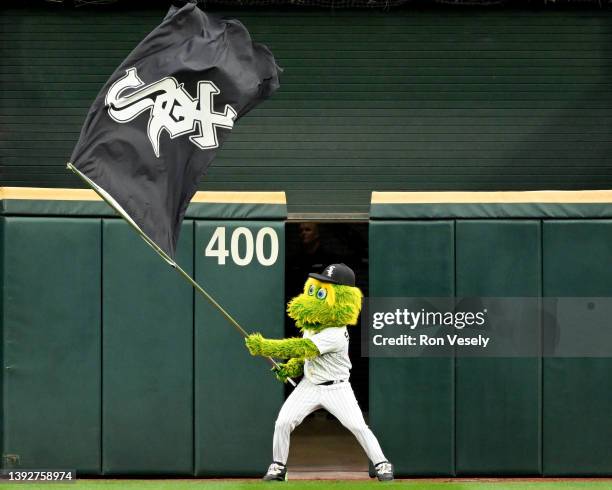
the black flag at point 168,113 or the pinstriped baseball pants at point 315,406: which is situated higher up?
the black flag at point 168,113

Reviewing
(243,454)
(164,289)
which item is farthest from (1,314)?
(243,454)

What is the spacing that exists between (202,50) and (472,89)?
4.15 m

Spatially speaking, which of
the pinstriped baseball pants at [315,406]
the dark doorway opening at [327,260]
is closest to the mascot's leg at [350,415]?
the pinstriped baseball pants at [315,406]

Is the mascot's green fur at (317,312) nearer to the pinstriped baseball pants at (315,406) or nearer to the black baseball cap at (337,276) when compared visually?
the black baseball cap at (337,276)

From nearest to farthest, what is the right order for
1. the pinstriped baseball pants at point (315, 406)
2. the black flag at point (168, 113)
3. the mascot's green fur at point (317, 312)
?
the black flag at point (168, 113) → the mascot's green fur at point (317, 312) → the pinstriped baseball pants at point (315, 406)

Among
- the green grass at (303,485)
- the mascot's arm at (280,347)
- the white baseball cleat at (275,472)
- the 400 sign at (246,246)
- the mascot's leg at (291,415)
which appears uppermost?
the 400 sign at (246,246)

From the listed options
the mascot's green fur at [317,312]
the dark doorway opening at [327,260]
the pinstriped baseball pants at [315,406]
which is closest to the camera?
the mascot's green fur at [317,312]

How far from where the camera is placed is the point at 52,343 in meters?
11.8

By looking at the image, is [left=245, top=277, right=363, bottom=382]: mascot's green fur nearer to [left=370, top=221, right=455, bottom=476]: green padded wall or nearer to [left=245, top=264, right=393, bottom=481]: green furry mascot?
[left=245, top=264, right=393, bottom=481]: green furry mascot

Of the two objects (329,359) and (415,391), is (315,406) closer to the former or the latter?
(329,359)

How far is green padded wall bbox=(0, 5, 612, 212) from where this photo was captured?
13039 millimetres

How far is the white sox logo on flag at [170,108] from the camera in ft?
31.0

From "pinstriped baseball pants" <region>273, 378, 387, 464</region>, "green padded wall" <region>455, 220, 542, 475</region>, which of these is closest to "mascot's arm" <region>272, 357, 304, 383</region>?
"pinstriped baseball pants" <region>273, 378, 387, 464</region>

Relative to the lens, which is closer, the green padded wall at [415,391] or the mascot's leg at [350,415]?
the mascot's leg at [350,415]
